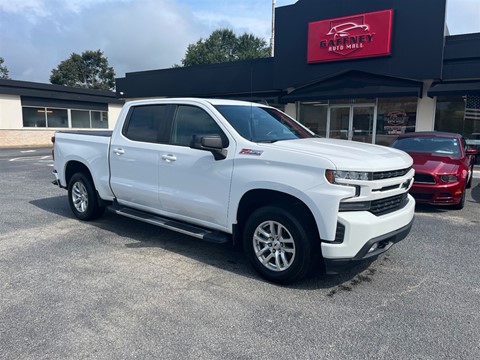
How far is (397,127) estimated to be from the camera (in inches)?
608

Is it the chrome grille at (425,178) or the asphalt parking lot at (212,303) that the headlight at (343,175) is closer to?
the asphalt parking lot at (212,303)

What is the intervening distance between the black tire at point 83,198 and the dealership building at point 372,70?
8.17 metres

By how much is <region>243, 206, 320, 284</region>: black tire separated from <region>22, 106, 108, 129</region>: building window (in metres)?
30.5

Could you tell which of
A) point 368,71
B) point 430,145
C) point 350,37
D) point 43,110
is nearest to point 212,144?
point 430,145

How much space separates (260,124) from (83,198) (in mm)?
3468

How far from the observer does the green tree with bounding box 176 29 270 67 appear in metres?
60.3

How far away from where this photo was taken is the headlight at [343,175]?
11.8 feet

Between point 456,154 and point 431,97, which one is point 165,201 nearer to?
point 456,154

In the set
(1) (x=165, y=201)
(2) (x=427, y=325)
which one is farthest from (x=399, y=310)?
(1) (x=165, y=201)

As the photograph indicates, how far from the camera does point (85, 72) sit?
230 ft

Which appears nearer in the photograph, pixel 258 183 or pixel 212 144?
pixel 258 183

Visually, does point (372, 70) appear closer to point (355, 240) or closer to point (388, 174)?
point (388, 174)

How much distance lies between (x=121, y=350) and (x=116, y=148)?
3.40 metres

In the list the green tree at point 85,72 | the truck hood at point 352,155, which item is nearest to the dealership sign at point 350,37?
the truck hood at point 352,155
